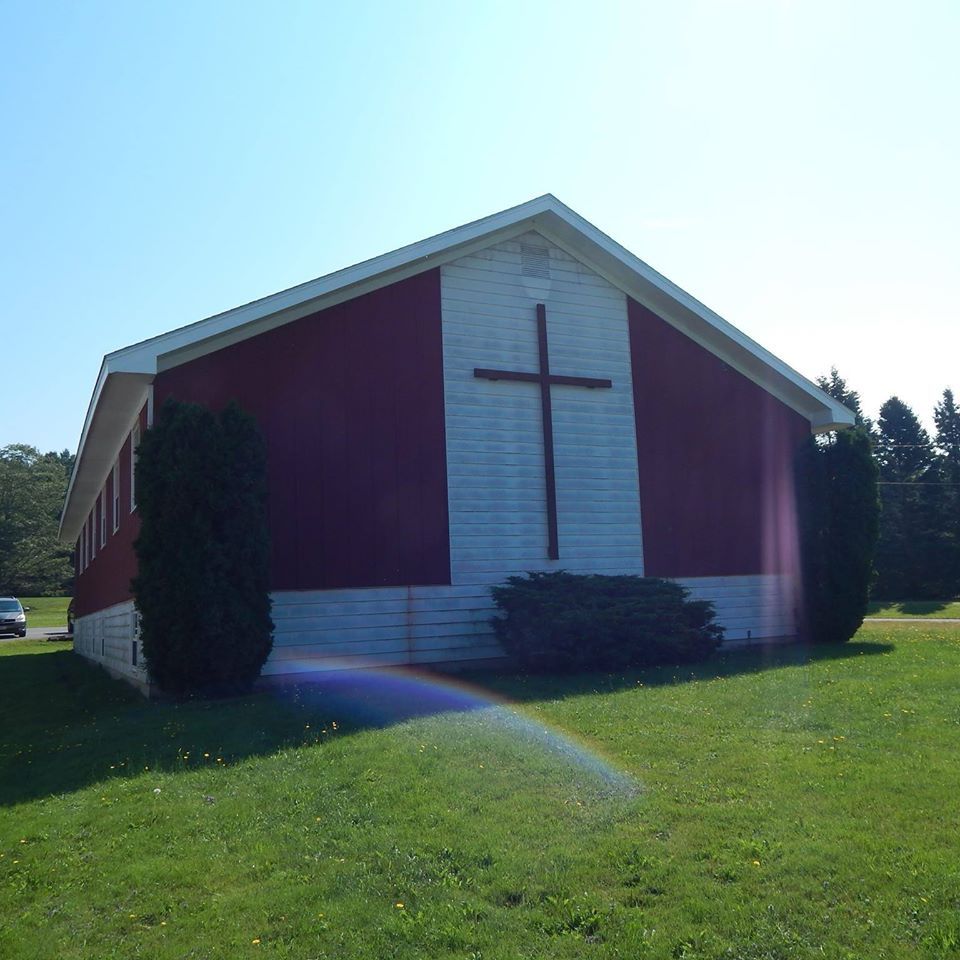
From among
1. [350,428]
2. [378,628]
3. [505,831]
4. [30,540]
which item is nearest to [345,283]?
[350,428]

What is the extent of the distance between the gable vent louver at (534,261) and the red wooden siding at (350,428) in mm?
1778

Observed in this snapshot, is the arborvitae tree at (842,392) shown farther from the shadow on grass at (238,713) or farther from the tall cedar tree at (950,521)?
the shadow on grass at (238,713)

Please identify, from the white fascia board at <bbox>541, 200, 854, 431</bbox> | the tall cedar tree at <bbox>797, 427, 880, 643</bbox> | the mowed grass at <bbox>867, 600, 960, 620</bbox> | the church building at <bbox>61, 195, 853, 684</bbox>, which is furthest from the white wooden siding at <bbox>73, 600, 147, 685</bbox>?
the mowed grass at <bbox>867, 600, 960, 620</bbox>

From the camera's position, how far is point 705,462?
53.7 ft

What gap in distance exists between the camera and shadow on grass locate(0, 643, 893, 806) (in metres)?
8.23

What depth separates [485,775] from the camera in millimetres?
6793

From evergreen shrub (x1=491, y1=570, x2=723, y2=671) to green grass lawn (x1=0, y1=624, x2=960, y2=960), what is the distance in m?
2.07

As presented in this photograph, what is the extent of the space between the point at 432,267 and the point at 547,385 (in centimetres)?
254

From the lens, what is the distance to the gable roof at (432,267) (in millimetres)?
12555

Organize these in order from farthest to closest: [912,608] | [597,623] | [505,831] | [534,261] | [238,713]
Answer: [912,608] < [534,261] < [597,623] < [238,713] < [505,831]

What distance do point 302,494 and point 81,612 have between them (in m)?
15.8

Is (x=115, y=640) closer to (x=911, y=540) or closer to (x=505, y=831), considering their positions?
(x=505, y=831)

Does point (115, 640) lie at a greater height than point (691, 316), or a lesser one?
lesser

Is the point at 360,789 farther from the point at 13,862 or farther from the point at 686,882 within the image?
the point at 686,882
